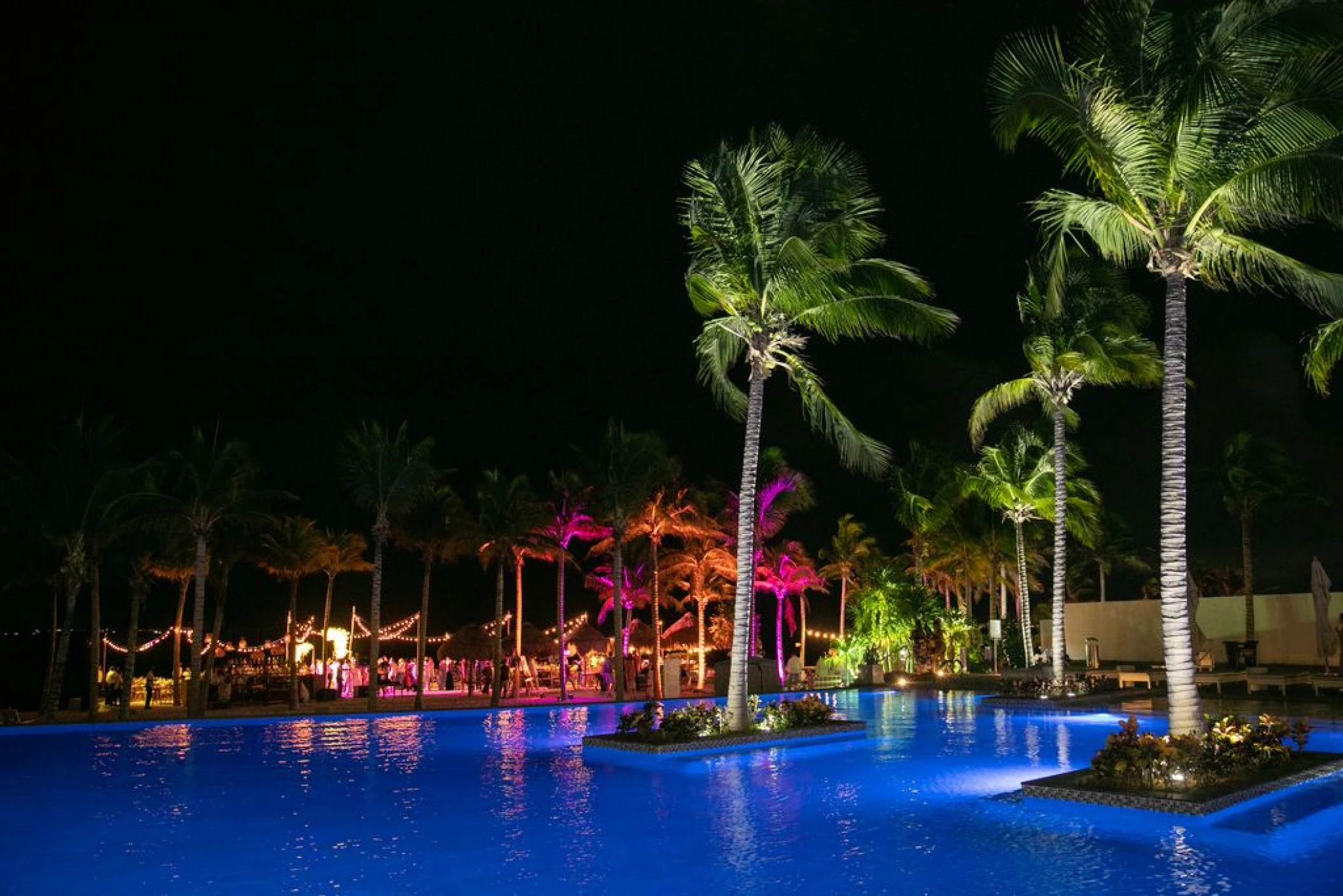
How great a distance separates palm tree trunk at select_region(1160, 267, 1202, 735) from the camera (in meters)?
11.3

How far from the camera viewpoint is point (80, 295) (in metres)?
37.0

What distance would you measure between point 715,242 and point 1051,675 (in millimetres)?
13789

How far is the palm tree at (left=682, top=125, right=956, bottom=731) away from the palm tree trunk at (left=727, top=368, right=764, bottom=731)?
0.9 inches

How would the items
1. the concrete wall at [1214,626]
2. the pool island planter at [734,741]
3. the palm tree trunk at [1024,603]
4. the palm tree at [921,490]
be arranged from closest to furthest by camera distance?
the pool island planter at [734,741] → the palm tree trunk at [1024,603] → the concrete wall at [1214,626] → the palm tree at [921,490]

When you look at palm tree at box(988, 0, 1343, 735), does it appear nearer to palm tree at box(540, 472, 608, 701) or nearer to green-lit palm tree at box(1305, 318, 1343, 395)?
green-lit palm tree at box(1305, 318, 1343, 395)

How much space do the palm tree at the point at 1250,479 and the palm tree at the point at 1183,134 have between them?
756 inches

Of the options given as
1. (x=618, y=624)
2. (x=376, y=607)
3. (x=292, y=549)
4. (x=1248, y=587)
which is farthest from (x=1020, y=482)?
Answer: (x=292, y=549)

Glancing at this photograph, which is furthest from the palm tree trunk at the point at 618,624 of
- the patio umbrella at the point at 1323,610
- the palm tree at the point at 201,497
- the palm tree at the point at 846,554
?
the patio umbrella at the point at 1323,610

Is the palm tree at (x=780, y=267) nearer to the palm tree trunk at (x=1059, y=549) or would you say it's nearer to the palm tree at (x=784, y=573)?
the palm tree trunk at (x=1059, y=549)

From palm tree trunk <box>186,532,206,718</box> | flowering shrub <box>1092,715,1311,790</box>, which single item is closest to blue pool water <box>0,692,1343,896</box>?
flowering shrub <box>1092,715,1311,790</box>

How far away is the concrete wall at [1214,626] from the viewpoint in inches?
1220

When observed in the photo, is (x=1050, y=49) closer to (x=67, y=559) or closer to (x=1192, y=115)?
(x=1192, y=115)

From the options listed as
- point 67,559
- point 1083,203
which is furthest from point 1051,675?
point 67,559

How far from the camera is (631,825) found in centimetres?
1013
